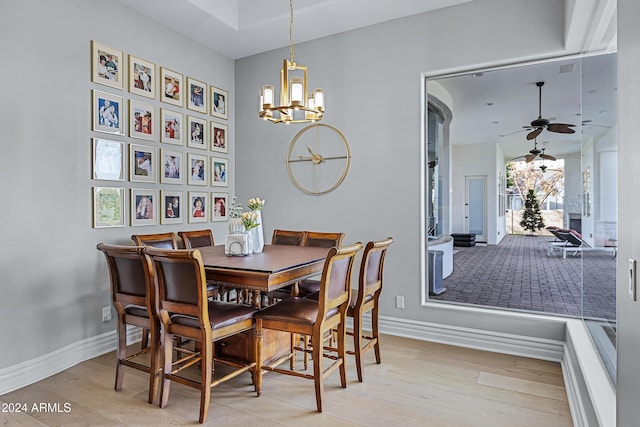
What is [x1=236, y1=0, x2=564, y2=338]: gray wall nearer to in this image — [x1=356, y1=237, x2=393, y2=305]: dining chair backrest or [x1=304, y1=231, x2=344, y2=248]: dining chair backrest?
[x1=304, y1=231, x2=344, y2=248]: dining chair backrest

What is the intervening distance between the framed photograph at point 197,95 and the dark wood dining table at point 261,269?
2056mm

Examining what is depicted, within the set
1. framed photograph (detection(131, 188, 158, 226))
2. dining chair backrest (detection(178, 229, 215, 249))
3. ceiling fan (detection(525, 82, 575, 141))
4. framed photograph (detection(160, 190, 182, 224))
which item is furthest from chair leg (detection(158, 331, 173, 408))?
ceiling fan (detection(525, 82, 575, 141))

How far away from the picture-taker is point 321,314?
2.37 m

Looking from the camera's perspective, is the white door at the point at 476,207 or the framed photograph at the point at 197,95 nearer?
the white door at the point at 476,207

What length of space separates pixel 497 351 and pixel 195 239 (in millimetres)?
2999

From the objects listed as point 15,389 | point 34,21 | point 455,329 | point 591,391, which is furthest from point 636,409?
point 34,21

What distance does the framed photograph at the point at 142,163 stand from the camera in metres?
3.59

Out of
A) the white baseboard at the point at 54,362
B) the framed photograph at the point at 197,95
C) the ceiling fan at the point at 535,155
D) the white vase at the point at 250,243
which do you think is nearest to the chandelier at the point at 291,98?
the white vase at the point at 250,243

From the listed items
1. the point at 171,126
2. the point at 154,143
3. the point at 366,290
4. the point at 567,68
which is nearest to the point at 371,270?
the point at 366,290

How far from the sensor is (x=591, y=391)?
6.23ft

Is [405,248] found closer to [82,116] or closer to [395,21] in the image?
[395,21]

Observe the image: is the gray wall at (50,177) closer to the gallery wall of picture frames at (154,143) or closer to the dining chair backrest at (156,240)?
the gallery wall of picture frames at (154,143)

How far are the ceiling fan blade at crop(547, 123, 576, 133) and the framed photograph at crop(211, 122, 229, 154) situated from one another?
3480mm

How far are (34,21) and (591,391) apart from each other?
4338 millimetres
